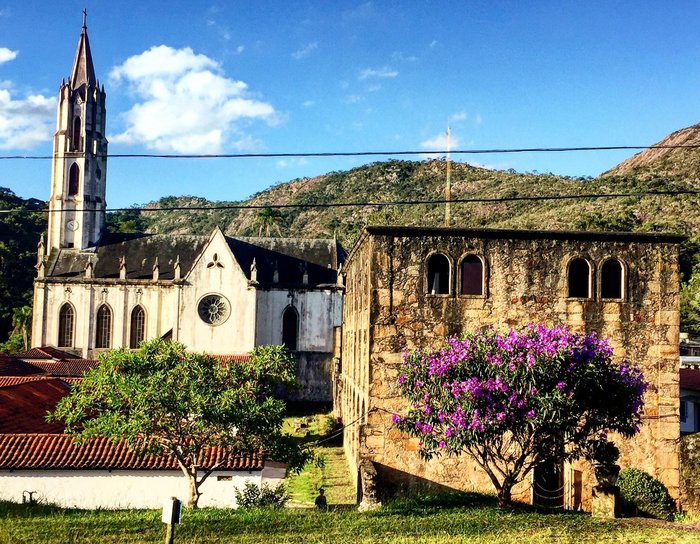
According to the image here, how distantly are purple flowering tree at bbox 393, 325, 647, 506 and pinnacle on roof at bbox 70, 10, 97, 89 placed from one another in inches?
1959

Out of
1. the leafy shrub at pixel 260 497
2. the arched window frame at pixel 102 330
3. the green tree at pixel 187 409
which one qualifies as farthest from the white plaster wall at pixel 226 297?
the leafy shrub at pixel 260 497

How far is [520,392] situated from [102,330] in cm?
4201

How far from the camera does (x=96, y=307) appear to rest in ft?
163

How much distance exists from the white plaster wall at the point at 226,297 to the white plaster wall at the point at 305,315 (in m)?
1.23

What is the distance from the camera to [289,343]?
4766cm

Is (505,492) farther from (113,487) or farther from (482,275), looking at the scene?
(113,487)

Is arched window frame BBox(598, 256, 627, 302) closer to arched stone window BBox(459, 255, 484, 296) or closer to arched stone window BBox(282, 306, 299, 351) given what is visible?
arched stone window BBox(459, 255, 484, 296)

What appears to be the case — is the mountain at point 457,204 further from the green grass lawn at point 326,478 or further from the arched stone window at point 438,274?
the arched stone window at point 438,274

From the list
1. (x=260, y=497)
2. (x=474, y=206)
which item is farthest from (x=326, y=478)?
(x=474, y=206)

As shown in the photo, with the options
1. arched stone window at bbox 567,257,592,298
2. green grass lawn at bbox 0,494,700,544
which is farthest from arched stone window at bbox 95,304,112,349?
arched stone window at bbox 567,257,592,298

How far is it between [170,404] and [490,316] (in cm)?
969

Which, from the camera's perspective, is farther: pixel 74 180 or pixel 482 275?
pixel 74 180

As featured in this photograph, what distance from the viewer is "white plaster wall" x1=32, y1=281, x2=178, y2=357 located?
162 feet

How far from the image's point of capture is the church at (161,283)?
46750mm
